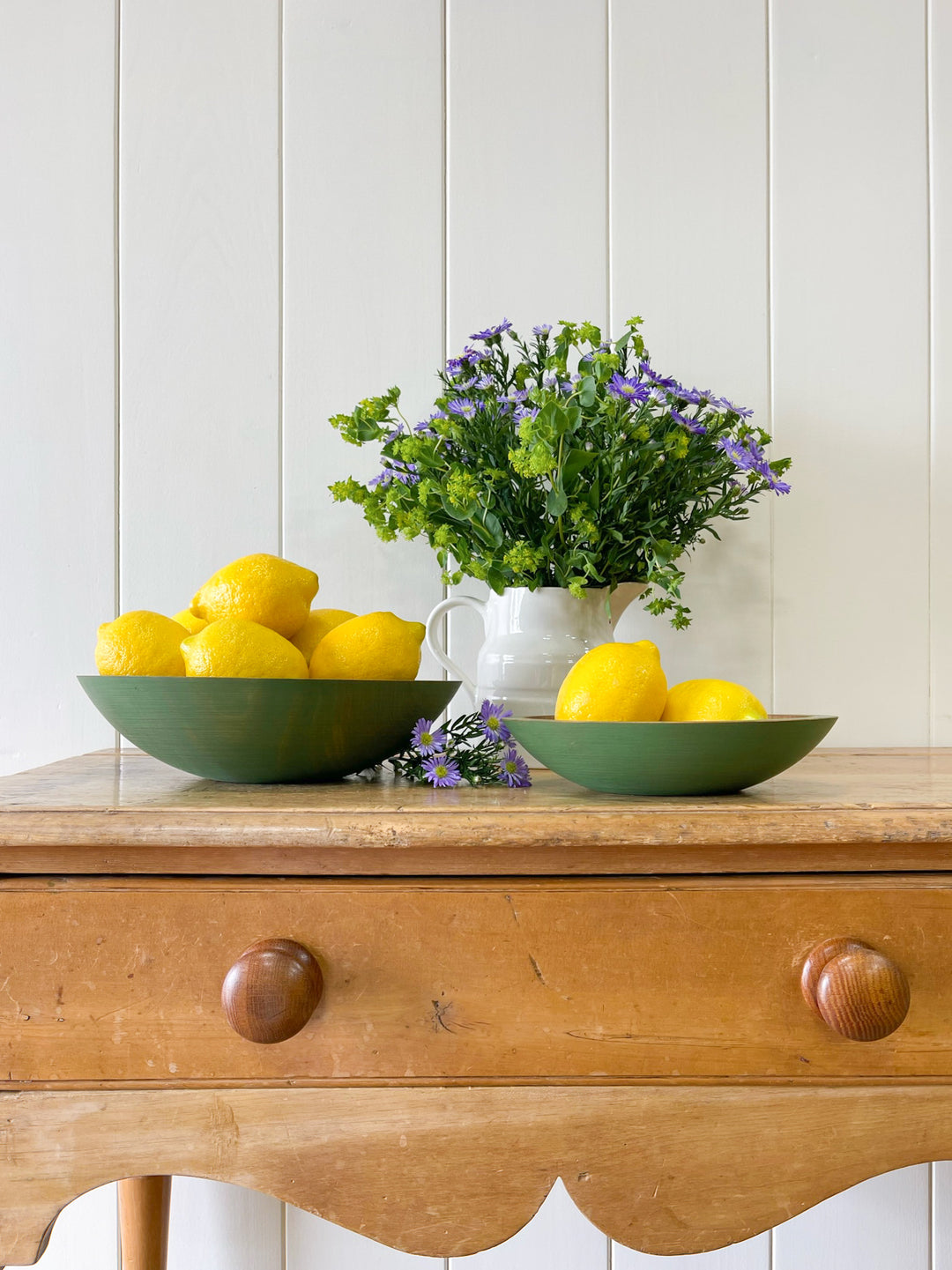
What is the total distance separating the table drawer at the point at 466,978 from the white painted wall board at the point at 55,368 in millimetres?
534

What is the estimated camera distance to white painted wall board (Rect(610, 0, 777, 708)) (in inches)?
41.2

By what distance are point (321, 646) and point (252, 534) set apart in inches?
14.7

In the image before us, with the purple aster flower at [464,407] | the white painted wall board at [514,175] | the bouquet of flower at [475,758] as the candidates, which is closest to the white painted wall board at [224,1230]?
the bouquet of flower at [475,758]

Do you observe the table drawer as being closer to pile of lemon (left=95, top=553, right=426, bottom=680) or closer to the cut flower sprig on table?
pile of lemon (left=95, top=553, right=426, bottom=680)

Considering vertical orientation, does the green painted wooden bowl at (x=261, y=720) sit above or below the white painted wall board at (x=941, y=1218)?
above

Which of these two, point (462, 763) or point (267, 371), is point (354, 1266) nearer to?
point (462, 763)

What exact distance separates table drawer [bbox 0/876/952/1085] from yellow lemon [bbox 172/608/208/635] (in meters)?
0.22

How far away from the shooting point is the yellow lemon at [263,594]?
0.70 metres

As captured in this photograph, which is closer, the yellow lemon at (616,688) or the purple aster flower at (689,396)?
the yellow lemon at (616,688)

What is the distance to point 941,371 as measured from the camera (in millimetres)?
1062

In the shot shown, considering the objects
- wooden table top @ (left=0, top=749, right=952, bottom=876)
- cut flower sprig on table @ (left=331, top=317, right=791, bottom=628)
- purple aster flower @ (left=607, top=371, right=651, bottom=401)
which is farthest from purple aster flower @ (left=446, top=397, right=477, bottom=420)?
wooden table top @ (left=0, top=749, right=952, bottom=876)

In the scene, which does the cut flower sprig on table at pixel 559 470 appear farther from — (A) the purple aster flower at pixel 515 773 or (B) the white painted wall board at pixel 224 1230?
(B) the white painted wall board at pixel 224 1230

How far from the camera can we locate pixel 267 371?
1039mm

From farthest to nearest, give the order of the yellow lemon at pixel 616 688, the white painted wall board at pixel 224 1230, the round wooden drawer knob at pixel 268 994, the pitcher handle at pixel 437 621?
the white painted wall board at pixel 224 1230
the pitcher handle at pixel 437 621
the yellow lemon at pixel 616 688
the round wooden drawer knob at pixel 268 994
